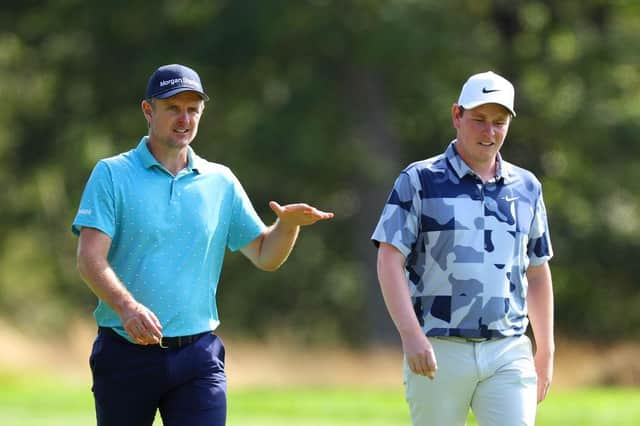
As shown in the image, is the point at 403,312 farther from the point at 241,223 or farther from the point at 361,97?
the point at 361,97

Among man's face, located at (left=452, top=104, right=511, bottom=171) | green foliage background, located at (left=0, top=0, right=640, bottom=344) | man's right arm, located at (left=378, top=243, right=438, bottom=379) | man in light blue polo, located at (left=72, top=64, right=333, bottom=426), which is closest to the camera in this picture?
man's right arm, located at (left=378, top=243, right=438, bottom=379)

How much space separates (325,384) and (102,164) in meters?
15.9

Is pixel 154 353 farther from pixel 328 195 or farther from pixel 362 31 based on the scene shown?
pixel 328 195

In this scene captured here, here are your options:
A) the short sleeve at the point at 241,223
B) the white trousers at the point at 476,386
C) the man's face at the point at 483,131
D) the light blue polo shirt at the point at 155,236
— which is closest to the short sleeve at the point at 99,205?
the light blue polo shirt at the point at 155,236

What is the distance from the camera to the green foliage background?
76.5ft

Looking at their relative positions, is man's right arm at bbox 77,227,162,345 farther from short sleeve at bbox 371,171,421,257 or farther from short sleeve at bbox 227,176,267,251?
short sleeve at bbox 371,171,421,257

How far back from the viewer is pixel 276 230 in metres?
5.55

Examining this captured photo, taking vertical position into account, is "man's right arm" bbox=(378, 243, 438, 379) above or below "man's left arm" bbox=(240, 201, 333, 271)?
below

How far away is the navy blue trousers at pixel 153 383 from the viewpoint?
5.17m

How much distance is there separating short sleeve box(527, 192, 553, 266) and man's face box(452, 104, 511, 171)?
1.09 feet

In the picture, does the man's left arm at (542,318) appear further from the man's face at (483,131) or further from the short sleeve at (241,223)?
the short sleeve at (241,223)

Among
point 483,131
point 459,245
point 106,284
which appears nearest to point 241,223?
point 106,284

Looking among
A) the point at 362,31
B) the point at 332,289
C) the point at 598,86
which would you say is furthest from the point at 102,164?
the point at 332,289

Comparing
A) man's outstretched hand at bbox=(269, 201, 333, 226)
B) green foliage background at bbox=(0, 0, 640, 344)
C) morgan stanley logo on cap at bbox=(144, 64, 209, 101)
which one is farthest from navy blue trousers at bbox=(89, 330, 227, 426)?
green foliage background at bbox=(0, 0, 640, 344)
